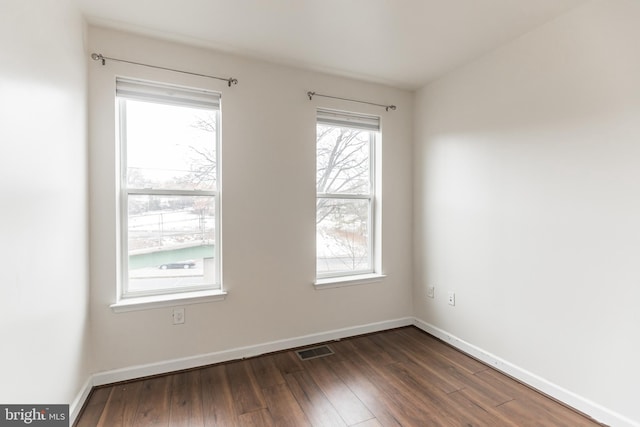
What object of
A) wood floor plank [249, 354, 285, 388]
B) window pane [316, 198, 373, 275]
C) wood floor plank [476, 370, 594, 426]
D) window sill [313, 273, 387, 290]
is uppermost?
window pane [316, 198, 373, 275]

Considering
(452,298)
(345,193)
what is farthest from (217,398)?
(452,298)

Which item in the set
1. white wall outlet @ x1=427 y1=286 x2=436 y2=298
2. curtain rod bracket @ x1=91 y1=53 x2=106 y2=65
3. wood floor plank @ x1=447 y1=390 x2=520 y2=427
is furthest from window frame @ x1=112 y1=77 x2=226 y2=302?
white wall outlet @ x1=427 y1=286 x2=436 y2=298

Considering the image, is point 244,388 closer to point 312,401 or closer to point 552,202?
point 312,401

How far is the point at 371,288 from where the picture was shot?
304 centimetres

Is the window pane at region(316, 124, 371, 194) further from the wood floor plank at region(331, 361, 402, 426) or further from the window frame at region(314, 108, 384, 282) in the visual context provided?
the wood floor plank at region(331, 361, 402, 426)

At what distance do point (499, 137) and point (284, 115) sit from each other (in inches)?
70.5

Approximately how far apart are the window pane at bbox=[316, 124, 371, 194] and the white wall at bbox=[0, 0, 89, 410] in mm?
1849

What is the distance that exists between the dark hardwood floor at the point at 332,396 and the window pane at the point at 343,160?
159 centimetres

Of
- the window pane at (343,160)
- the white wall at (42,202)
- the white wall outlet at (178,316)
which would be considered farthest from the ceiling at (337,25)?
the white wall outlet at (178,316)

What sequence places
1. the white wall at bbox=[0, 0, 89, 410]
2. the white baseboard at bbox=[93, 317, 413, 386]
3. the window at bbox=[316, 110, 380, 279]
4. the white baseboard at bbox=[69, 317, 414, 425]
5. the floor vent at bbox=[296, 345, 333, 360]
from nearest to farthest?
the white wall at bbox=[0, 0, 89, 410] < the white baseboard at bbox=[69, 317, 414, 425] < the white baseboard at bbox=[93, 317, 413, 386] < the floor vent at bbox=[296, 345, 333, 360] < the window at bbox=[316, 110, 380, 279]

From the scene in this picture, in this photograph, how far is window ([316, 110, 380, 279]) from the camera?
2.90 meters

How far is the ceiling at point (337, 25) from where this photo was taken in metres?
1.86

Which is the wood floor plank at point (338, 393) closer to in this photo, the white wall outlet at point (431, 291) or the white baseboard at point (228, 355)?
the white baseboard at point (228, 355)

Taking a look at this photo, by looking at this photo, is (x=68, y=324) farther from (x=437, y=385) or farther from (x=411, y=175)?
(x=411, y=175)
